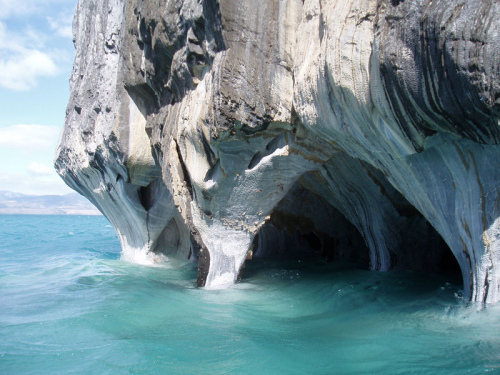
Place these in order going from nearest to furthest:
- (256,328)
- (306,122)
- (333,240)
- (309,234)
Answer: (256,328) < (306,122) < (333,240) < (309,234)

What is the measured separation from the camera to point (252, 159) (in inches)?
220

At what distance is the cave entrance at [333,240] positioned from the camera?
265 inches

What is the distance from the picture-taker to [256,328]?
4270 millimetres

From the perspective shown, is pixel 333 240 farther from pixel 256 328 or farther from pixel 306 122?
pixel 256 328

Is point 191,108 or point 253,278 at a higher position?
→ point 191,108

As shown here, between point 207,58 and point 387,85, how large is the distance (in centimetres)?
293

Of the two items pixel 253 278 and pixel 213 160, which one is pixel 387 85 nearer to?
pixel 213 160

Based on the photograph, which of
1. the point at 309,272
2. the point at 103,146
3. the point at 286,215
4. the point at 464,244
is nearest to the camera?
the point at 464,244

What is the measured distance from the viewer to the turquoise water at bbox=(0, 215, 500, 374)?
3256mm

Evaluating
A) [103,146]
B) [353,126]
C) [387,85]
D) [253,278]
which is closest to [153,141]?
[103,146]

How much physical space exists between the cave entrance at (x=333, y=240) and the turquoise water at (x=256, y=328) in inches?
26.4

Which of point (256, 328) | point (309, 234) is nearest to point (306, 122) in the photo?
point (256, 328)

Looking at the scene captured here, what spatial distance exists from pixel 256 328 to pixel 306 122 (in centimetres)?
228

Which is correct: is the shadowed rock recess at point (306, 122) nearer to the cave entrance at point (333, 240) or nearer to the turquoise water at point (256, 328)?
the cave entrance at point (333, 240)
